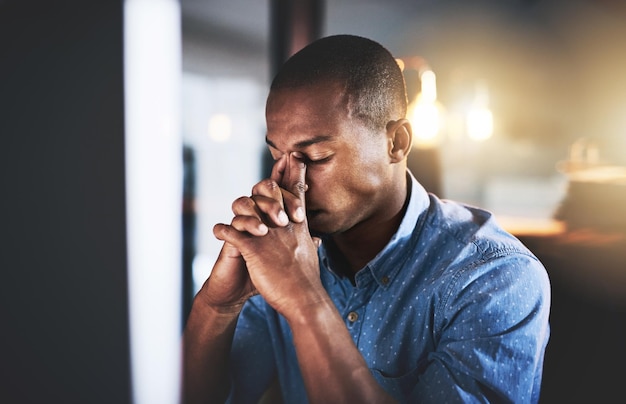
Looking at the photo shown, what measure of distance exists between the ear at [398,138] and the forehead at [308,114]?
131 mm

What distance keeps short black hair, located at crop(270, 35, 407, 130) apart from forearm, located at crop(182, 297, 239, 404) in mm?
Result: 511

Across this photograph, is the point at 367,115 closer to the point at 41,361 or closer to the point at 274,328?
the point at 274,328

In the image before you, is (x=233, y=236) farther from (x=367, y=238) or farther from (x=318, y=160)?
(x=367, y=238)

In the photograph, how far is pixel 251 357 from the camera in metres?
1.26

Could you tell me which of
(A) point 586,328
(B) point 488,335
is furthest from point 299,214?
(A) point 586,328

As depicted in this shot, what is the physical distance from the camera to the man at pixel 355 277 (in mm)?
892

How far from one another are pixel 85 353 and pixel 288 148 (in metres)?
1.34

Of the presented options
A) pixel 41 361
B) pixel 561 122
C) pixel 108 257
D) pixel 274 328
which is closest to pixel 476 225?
pixel 274 328

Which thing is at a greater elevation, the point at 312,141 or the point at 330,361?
the point at 312,141

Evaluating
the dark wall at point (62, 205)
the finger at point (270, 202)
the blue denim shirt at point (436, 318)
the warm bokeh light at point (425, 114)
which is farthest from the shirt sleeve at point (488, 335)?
the warm bokeh light at point (425, 114)

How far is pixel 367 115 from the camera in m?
1.14

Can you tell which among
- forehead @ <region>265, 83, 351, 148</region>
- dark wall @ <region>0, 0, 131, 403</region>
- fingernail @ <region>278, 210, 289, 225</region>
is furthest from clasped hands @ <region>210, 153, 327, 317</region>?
dark wall @ <region>0, 0, 131, 403</region>

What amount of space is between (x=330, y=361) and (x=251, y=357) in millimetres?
454

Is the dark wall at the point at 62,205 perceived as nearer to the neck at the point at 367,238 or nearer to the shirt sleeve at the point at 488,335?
the neck at the point at 367,238
